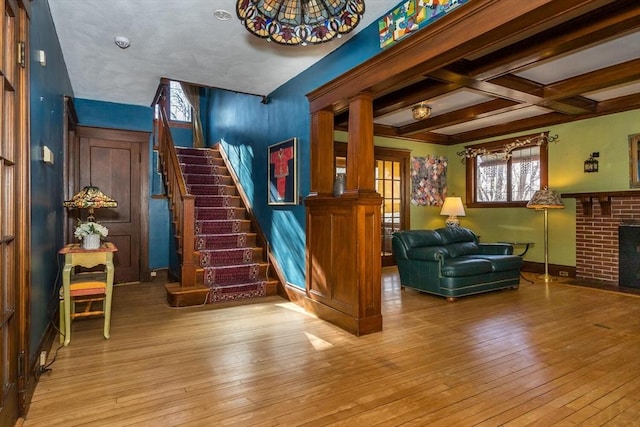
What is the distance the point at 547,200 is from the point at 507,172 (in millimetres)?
1566

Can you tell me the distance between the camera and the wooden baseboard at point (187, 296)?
429 cm

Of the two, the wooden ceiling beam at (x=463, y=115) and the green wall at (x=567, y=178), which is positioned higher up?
the wooden ceiling beam at (x=463, y=115)

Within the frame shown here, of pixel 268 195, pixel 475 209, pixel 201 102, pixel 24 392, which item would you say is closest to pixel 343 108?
pixel 268 195

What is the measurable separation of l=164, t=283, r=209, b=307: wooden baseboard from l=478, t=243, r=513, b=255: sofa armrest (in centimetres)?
405

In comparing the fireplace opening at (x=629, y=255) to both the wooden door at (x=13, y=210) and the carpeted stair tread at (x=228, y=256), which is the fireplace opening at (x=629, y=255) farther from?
the wooden door at (x=13, y=210)

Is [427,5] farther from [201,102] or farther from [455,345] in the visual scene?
[201,102]

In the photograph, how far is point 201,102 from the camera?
887 cm

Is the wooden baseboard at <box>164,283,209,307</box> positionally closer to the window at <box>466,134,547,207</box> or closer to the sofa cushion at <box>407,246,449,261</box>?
the sofa cushion at <box>407,246,449,261</box>

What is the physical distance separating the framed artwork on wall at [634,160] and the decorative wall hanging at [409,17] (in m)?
4.68

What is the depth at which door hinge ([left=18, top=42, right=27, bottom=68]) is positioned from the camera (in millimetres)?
1952

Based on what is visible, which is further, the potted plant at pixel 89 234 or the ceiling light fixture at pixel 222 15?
the potted plant at pixel 89 234

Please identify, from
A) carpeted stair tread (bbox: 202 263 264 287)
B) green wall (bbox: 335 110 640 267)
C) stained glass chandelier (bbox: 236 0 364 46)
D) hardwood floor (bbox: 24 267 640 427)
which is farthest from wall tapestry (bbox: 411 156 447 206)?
stained glass chandelier (bbox: 236 0 364 46)

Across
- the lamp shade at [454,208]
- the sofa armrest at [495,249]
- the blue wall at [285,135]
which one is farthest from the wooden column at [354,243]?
the lamp shade at [454,208]

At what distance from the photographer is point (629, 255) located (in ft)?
17.7
